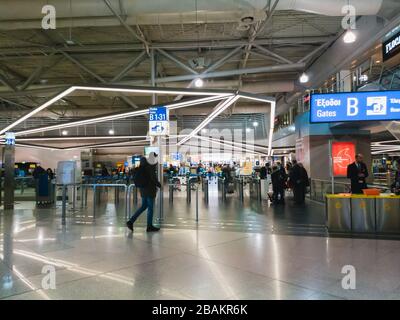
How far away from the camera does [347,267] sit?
437 centimetres

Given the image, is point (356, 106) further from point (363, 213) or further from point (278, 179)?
point (278, 179)

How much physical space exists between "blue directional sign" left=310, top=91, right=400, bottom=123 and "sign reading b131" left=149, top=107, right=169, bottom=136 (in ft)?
13.2

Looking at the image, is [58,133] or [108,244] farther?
[58,133]

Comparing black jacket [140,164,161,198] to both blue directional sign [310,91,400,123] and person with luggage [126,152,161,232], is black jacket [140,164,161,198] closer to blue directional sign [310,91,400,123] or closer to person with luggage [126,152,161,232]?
person with luggage [126,152,161,232]

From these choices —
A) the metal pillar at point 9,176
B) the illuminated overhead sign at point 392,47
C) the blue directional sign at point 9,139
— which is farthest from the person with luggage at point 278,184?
the blue directional sign at point 9,139

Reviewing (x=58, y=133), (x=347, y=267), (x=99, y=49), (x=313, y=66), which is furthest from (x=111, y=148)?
(x=347, y=267)

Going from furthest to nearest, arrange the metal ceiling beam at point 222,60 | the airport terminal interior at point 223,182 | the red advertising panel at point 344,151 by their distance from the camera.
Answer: the red advertising panel at point 344,151 → the metal ceiling beam at point 222,60 → the airport terminal interior at point 223,182

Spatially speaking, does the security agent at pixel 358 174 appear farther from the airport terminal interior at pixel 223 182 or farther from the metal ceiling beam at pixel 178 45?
the metal ceiling beam at pixel 178 45

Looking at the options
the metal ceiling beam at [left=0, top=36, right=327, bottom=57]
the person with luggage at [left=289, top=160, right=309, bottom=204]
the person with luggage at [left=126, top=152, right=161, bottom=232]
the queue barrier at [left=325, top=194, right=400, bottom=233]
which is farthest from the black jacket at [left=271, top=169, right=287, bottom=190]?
the person with luggage at [left=126, top=152, right=161, bottom=232]

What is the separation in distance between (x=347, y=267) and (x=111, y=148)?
3184 centimetres

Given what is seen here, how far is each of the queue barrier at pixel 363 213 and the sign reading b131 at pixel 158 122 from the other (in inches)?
188

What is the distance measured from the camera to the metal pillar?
36.2 feet

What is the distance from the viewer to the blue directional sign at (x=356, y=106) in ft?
22.5
